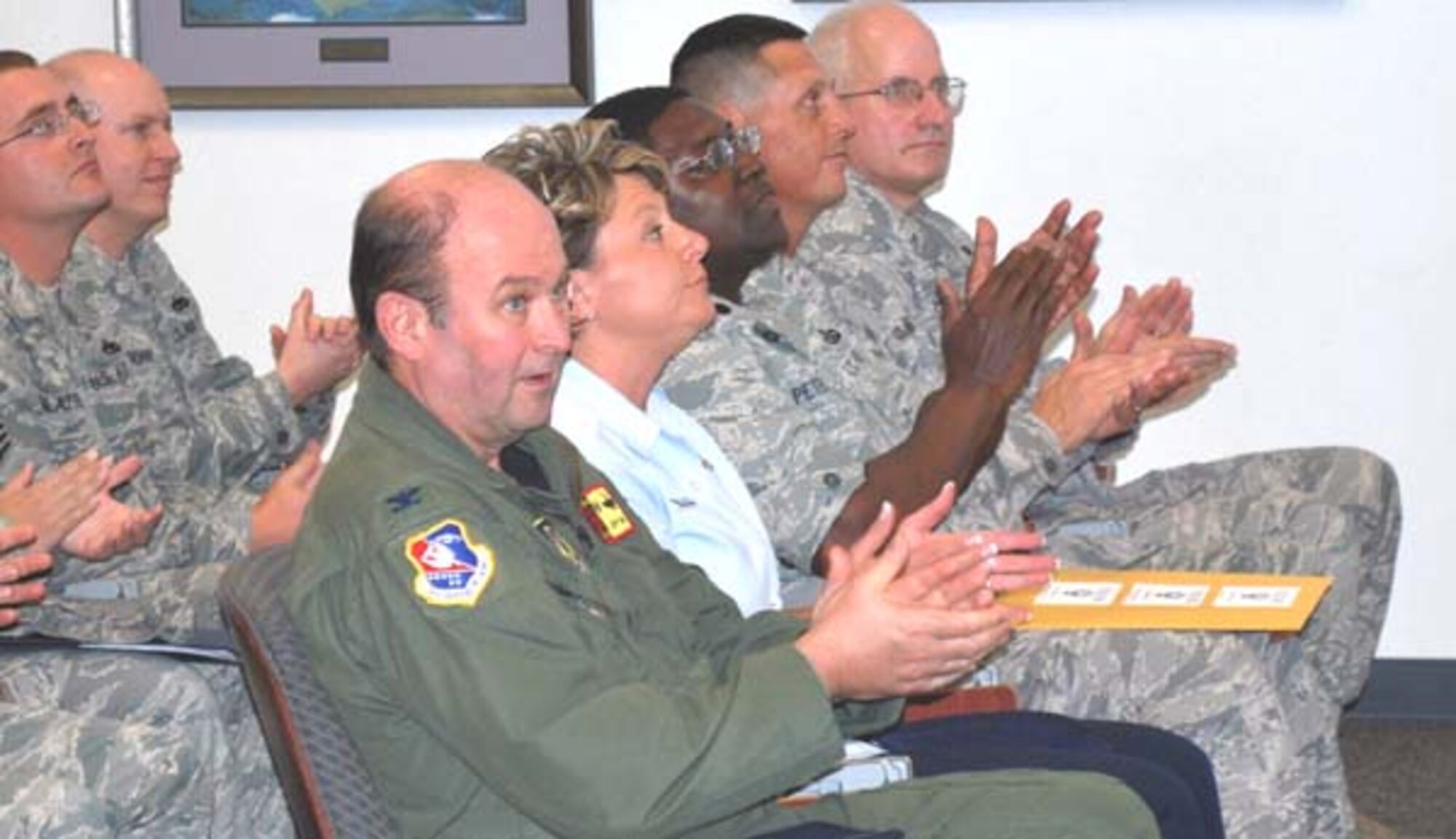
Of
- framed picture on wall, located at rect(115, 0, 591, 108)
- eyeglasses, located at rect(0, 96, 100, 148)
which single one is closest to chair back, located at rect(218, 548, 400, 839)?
eyeglasses, located at rect(0, 96, 100, 148)

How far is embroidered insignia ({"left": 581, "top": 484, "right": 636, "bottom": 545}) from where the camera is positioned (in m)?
2.51

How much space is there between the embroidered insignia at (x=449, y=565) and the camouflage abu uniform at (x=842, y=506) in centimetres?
105

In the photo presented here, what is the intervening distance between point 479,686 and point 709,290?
131 centimetres

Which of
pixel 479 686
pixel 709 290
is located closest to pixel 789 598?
pixel 709 290

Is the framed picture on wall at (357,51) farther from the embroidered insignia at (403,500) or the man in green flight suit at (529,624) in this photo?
the embroidered insignia at (403,500)

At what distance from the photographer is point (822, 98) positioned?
370cm

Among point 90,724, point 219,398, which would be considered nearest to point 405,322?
point 90,724

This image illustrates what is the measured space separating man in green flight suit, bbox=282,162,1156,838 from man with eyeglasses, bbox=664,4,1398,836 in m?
0.60

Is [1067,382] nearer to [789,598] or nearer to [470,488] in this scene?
[789,598]

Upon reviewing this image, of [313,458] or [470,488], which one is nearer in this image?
[470,488]

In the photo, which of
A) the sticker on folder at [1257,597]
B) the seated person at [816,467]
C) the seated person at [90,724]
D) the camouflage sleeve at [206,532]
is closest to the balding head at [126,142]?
the camouflage sleeve at [206,532]

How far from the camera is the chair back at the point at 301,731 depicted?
6.54ft

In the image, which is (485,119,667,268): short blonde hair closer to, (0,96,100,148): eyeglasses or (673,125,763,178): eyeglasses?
(673,125,763,178): eyeglasses

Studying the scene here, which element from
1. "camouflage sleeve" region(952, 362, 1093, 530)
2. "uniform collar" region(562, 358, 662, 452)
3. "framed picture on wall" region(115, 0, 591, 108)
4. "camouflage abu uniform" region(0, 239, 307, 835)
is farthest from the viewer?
"framed picture on wall" region(115, 0, 591, 108)
